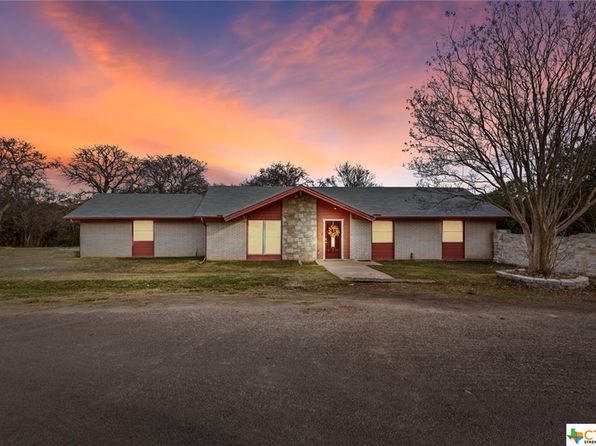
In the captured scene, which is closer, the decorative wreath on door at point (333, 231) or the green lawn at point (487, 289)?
the green lawn at point (487, 289)

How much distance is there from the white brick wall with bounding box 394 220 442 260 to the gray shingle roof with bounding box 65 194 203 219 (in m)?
12.3

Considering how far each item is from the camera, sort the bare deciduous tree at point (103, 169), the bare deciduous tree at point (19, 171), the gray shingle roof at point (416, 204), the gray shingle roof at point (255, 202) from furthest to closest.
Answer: the bare deciduous tree at point (103, 169)
the bare deciduous tree at point (19, 171)
the gray shingle roof at point (255, 202)
the gray shingle roof at point (416, 204)

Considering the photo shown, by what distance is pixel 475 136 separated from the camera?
428 inches

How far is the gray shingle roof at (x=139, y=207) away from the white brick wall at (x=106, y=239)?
67cm

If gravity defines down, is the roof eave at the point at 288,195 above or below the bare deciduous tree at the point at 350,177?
below

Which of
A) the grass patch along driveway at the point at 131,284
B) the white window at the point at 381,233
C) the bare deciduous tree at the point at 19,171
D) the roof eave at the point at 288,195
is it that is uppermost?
the bare deciduous tree at the point at 19,171

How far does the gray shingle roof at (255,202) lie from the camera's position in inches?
670

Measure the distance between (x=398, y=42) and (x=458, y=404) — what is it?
40.9ft

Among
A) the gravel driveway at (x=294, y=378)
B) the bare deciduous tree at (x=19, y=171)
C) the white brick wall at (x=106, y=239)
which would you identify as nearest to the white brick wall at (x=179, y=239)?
the white brick wall at (x=106, y=239)

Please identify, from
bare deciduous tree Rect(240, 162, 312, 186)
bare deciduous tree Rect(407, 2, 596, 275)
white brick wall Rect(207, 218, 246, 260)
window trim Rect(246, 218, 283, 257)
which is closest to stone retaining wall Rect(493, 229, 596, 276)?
bare deciduous tree Rect(407, 2, 596, 275)

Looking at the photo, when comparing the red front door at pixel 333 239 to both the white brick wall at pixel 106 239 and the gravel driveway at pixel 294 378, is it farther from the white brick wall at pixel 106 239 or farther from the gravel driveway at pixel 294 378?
the white brick wall at pixel 106 239

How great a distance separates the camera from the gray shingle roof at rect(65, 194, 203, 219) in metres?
18.1

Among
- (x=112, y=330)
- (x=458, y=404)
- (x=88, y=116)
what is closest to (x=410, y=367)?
(x=458, y=404)

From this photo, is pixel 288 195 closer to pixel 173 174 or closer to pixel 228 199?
pixel 228 199
